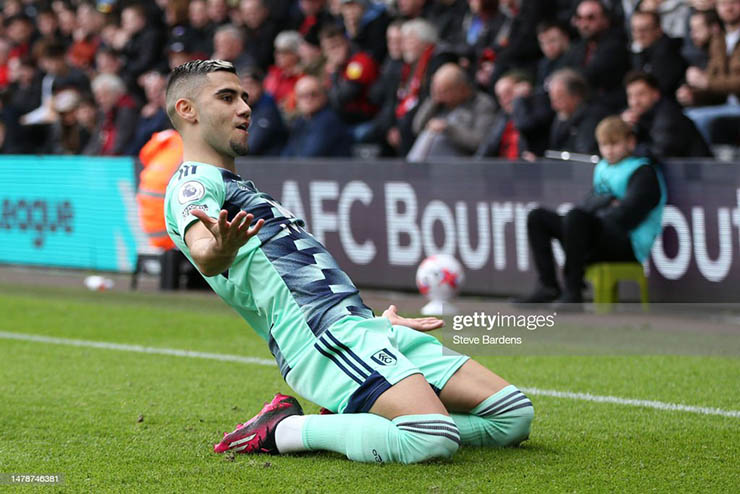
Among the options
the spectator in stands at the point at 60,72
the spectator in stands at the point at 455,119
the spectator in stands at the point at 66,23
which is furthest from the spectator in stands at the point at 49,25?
the spectator in stands at the point at 455,119

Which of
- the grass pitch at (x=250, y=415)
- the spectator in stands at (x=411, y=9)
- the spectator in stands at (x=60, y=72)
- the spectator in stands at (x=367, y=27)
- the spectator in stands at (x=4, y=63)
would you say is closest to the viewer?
the grass pitch at (x=250, y=415)

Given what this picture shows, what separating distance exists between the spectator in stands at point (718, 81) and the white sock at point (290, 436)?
6.95m

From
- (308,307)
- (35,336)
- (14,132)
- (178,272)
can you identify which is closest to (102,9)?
(14,132)

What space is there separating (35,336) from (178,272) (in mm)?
3482

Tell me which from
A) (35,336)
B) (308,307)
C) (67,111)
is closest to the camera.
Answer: (308,307)

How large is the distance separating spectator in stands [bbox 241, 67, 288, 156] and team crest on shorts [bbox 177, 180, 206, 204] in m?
8.96

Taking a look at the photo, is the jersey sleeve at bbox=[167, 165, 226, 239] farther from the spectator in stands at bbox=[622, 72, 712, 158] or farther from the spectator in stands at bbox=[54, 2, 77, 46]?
the spectator in stands at bbox=[54, 2, 77, 46]

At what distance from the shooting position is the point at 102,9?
19.9 meters

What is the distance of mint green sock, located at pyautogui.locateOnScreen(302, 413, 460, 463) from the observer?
14.9 feet

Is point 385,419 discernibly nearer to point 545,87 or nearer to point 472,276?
point 472,276

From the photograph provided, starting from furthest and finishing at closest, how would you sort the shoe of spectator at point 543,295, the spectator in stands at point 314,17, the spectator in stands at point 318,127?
the spectator in stands at point 314,17, the spectator in stands at point 318,127, the shoe of spectator at point 543,295

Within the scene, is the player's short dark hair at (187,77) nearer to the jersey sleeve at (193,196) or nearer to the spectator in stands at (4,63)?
the jersey sleeve at (193,196)

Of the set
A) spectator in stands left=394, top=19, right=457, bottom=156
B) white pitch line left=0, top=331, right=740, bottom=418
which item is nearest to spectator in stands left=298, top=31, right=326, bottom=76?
spectator in stands left=394, top=19, right=457, bottom=156

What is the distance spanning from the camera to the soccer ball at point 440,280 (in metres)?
10.3
